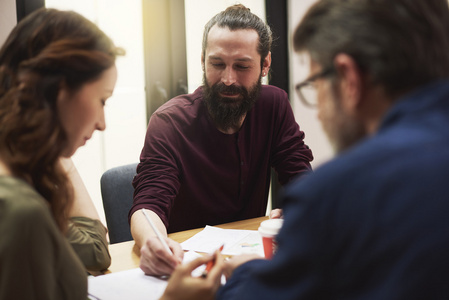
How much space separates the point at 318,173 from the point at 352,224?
0.26ft

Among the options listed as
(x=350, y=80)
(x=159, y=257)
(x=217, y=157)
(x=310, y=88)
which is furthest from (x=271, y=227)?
(x=217, y=157)

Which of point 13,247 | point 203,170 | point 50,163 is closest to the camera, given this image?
point 13,247

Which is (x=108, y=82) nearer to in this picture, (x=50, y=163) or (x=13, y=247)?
(x=50, y=163)

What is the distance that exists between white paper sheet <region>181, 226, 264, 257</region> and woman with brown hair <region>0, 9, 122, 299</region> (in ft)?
1.74

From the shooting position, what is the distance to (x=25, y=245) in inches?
29.9

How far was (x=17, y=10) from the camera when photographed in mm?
2623

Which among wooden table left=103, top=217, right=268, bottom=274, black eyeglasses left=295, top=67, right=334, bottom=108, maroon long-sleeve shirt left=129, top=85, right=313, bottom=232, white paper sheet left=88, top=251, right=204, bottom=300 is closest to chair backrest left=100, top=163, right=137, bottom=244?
maroon long-sleeve shirt left=129, top=85, right=313, bottom=232

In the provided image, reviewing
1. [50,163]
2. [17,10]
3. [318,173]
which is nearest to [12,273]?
[50,163]

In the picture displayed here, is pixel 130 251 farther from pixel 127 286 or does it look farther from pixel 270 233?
pixel 270 233

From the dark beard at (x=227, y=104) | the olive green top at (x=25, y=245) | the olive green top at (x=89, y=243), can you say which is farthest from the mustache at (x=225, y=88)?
the olive green top at (x=25, y=245)

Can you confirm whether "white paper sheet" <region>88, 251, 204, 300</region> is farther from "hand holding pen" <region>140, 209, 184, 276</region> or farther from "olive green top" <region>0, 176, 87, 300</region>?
"olive green top" <region>0, 176, 87, 300</region>

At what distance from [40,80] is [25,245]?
0.30 meters

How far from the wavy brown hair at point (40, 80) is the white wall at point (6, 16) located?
1937 millimetres

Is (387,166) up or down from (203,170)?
up
